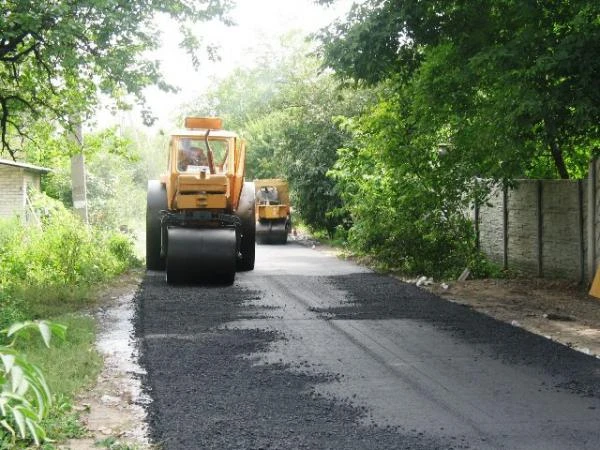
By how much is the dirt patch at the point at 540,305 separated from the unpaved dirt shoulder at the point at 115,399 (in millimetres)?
4870

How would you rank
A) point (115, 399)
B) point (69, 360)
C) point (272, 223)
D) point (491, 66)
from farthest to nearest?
point (272, 223) < point (491, 66) < point (69, 360) < point (115, 399)

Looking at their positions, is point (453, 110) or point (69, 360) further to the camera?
point (453, 110)

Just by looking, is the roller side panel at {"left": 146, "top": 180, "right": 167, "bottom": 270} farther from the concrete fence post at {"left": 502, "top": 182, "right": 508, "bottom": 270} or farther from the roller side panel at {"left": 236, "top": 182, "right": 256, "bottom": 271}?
the concrete fence post at {"left": 502, "top": 182, "right": 508, "bottom": 270}

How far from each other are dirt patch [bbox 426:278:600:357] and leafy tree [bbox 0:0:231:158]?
594 centimetres

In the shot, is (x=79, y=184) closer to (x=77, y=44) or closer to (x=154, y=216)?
(x=154, y=216)

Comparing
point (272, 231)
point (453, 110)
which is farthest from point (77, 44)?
point (272, 231)

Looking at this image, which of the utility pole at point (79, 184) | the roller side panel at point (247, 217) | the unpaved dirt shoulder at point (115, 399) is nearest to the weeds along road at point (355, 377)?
the unpaved dirt shoulder at point (115, 399)

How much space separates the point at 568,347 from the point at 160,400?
4.70 metres

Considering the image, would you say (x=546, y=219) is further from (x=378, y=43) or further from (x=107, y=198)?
(x=107, y=198)

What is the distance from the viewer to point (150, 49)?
44.2ft

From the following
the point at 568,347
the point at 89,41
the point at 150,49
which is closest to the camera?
the point at 568,347

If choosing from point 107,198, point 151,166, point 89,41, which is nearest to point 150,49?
point 89,41

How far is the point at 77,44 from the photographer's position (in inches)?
488

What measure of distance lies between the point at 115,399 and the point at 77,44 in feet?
24.3
